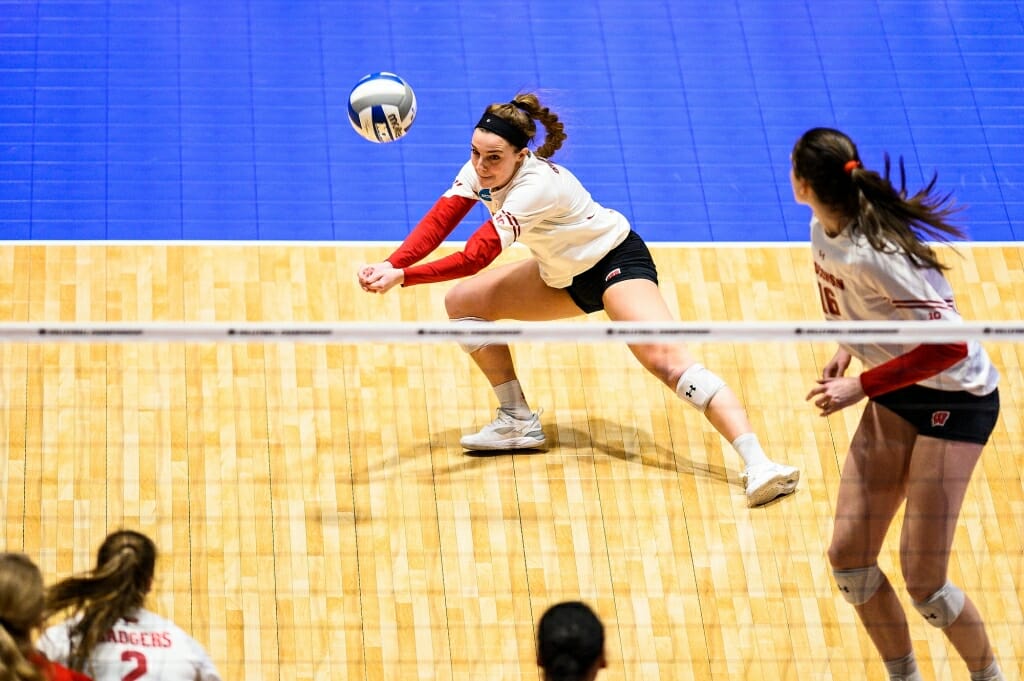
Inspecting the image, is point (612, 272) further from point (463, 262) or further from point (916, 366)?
point (916, 366)

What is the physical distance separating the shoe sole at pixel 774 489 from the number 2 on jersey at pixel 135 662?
2.78 meters

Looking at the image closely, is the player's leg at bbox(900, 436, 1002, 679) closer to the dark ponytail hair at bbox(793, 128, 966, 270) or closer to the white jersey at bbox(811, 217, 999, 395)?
the white jersey at bbox(811, 217, 999, 395)

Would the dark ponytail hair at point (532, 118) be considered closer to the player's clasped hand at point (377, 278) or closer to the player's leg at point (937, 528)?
the player's clasped hand at point (377, 278)

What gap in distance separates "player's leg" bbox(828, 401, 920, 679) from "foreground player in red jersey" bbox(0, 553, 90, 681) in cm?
257

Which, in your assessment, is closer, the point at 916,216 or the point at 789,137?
the point at 916,216

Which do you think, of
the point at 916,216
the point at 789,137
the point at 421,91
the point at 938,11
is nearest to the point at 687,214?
the point at 789,137

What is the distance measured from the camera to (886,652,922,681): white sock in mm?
4957

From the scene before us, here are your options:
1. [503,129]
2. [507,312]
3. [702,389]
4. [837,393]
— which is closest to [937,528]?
[837,393]

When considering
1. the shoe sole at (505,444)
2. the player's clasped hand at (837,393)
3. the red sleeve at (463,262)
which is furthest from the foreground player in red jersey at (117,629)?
the shoe sole at (505,444)

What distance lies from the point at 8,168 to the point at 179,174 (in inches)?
34.8

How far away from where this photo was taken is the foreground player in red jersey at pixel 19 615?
350cm

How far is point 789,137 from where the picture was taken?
7965 mm

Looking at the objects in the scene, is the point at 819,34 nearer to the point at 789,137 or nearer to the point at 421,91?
the point at 789,137

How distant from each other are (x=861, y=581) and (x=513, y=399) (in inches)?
72.6
